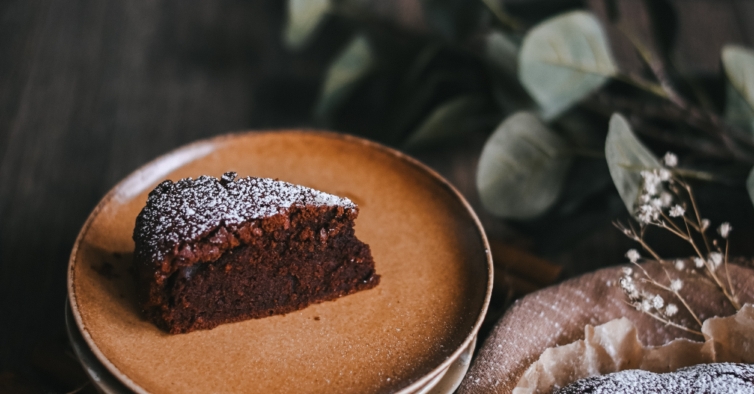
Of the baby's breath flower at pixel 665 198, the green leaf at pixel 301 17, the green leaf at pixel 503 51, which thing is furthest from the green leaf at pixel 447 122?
the baby's breath flower at pixel 665 198

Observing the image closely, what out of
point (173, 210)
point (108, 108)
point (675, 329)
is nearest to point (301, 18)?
point (108, 108)

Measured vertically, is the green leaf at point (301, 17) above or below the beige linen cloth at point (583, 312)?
above

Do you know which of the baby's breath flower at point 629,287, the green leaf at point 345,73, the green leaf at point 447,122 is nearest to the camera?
the baby's breath flower at point 629,287

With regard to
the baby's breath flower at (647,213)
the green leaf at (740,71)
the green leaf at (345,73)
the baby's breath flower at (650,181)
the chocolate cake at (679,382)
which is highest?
the green leaf at (345,73)

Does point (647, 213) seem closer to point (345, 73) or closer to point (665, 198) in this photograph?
point (665, 198)

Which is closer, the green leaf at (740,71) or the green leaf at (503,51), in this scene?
the green leaf at (740,71)


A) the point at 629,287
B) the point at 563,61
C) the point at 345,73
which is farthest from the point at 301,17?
the point at 629,287

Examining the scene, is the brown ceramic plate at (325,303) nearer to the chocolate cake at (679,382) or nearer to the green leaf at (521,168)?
the green leaf at (521,168)
